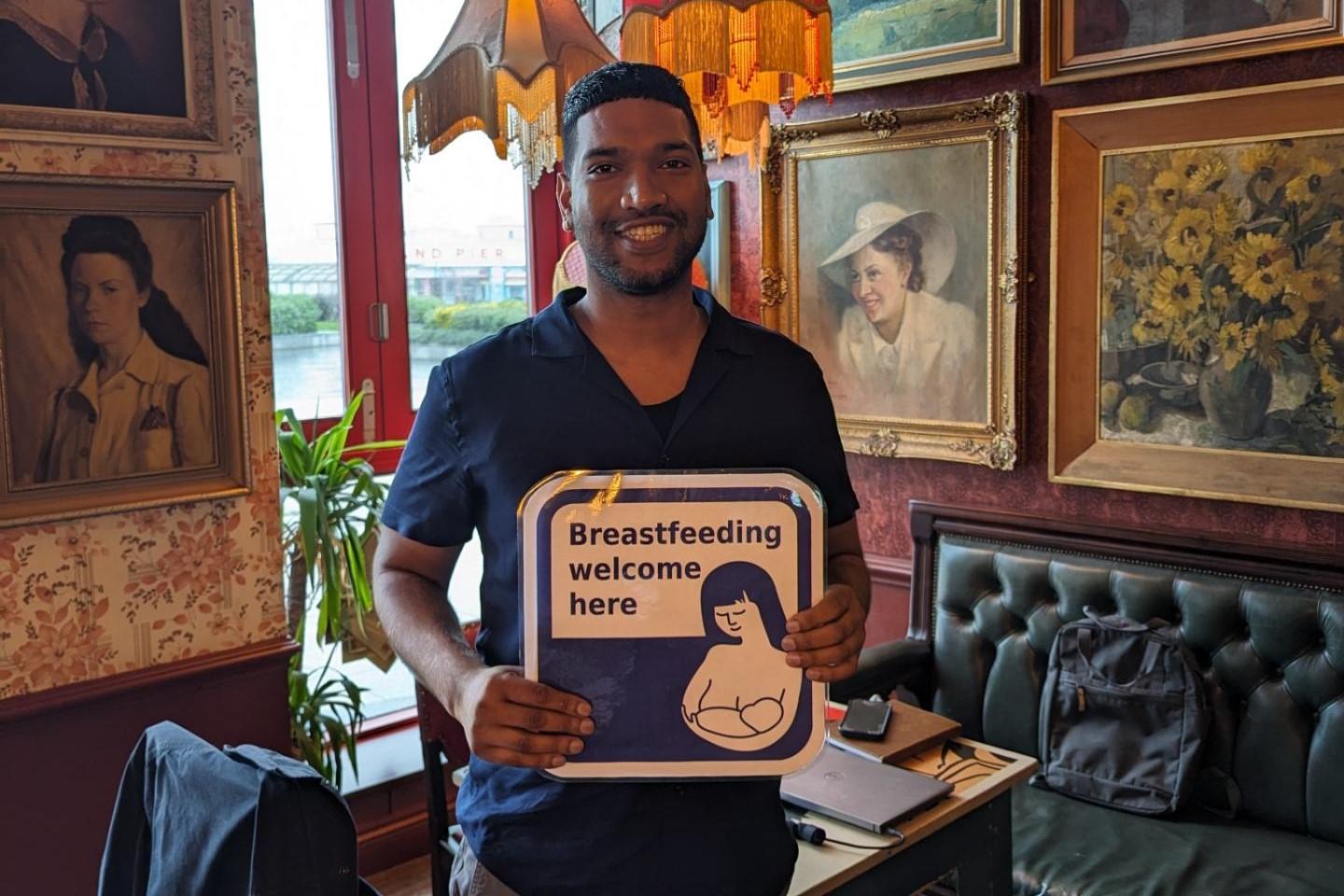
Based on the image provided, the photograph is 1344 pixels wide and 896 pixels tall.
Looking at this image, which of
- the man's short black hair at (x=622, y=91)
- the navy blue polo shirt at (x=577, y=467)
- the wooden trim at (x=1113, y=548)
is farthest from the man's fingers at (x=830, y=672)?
the wooden trim at (x=1113, y=548)

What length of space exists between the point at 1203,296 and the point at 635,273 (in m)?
1.83

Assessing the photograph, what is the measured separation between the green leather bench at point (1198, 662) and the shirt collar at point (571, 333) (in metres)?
1.48

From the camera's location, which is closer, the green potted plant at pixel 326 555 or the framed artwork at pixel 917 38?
the green potted plant at pixel 326 555

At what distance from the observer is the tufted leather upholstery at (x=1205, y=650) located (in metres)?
2.42

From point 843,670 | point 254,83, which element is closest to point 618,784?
point 843,670

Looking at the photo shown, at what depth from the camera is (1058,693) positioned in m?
2.66

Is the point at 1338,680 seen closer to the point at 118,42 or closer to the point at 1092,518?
the point at 1092,518

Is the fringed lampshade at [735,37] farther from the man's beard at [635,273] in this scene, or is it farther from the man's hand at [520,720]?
the man's hand at [520,720]

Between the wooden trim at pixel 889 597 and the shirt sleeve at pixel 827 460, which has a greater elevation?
the shirt sleeve at pixel 827 460

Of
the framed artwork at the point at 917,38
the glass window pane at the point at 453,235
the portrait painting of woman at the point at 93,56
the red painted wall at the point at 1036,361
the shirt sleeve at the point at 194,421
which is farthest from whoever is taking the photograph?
the glass window pane at the point at 453,235

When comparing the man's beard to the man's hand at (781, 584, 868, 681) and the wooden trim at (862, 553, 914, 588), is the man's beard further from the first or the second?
the wooden trim at (862, 553, 914, 588)

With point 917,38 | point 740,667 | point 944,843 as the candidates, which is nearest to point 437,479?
point 740,667

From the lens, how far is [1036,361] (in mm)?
3018

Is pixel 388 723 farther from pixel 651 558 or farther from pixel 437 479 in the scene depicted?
pixel 651 558
